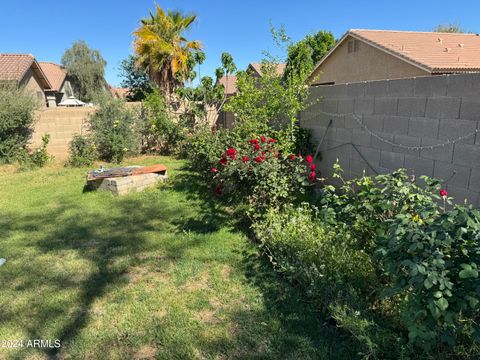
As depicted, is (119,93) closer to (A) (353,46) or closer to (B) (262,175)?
(A) (353,46)

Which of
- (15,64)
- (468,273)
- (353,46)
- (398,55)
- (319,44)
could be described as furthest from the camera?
(319,44)

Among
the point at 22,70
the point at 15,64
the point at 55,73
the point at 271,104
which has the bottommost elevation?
the point at 271,104

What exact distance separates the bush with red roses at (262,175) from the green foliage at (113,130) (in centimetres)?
595

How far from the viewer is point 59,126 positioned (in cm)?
979

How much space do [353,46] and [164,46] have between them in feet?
27.2

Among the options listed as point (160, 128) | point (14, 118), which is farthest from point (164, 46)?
point (14, 118)

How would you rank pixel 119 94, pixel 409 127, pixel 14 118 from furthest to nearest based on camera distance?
pixel 119 94, pixel 14 118, pixel 409 127

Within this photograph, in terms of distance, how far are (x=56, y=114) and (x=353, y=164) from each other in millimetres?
8318

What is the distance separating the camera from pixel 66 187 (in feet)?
22.8

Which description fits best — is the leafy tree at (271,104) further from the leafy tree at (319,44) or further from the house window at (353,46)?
the leafy tree at (319,44)

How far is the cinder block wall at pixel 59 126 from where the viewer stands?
9586 millimetres

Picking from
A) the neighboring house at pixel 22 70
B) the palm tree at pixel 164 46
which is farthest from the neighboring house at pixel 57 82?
the palm tree at pixel 164 46

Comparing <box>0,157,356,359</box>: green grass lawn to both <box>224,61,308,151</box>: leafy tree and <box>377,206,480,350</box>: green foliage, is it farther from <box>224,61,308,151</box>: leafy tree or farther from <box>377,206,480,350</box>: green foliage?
<box>224,61,308,151</box>: leafy tree

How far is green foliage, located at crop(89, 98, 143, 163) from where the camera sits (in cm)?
969
